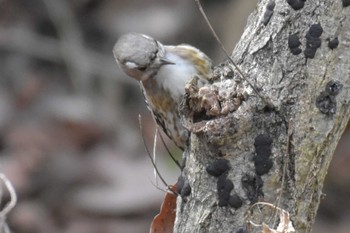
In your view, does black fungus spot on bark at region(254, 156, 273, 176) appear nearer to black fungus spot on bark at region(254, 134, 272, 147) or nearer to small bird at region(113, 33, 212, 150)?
black fungus spot on bark at region(254, 134, 272, 147)

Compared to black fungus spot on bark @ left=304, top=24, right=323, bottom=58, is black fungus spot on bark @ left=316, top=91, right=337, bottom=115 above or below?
below

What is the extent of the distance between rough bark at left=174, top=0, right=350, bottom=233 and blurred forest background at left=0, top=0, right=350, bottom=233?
4.53m

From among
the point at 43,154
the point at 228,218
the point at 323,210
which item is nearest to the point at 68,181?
the point at 43,154

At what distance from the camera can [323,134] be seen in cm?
295

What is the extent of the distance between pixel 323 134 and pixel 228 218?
1.00 ft

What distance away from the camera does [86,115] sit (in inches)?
347

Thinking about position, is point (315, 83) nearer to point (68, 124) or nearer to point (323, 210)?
point (323, 210)

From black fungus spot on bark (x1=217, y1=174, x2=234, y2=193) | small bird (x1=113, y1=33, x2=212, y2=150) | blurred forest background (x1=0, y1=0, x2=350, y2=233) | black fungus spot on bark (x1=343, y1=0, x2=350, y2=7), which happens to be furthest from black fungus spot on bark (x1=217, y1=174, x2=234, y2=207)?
blurred forest background (x1=0, y1=0, x2=350, y2=233)

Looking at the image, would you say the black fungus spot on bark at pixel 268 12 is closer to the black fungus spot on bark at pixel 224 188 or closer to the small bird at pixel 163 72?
the black fungus spot on bark at pixel 224 188

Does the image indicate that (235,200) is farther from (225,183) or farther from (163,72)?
(163,72)

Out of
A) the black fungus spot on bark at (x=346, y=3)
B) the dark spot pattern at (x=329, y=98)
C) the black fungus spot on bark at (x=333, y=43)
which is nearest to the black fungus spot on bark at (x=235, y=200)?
the dark spot pattern at (x=329, y=98)

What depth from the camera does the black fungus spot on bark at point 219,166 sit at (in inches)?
115

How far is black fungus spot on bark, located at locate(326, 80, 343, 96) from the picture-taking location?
296cm

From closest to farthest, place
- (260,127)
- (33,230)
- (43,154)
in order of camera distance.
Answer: (260,127) → (33,230) → (43,154)
